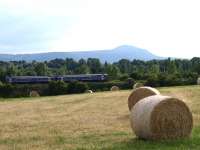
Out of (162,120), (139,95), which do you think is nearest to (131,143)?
(162,120)

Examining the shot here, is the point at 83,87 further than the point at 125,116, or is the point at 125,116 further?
the point at 83,87

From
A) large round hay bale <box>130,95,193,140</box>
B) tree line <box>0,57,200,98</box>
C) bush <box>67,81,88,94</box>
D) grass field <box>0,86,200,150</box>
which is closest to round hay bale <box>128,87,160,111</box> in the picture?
grass field <box>0,86,200,150</box>

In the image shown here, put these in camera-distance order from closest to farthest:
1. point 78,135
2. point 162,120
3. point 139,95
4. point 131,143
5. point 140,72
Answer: point 131,143, point 162,120, point 78,135, point 139,95, point 140,72

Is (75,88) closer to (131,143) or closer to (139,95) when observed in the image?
(139,95)

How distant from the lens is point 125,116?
79.7ft

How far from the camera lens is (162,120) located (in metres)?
16.0

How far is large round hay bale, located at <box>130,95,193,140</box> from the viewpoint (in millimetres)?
15758

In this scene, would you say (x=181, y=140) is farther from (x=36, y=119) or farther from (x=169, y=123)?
(x=36, y=119)

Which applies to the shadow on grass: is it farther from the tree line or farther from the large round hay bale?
the tree line

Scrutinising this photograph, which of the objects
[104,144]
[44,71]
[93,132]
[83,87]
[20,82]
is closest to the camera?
[104,144]

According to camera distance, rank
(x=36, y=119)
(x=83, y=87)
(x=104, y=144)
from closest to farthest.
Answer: (x=104, y=144) → (x=36, y=119) → (x=83, y=87)

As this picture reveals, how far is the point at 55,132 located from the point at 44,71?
120099 millimetres

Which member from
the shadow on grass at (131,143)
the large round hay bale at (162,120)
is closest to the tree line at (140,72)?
the shadow on grass at (131,143)

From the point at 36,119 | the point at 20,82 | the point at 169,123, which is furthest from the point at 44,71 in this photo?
→ the point at 169,123
